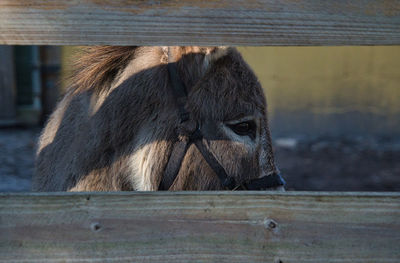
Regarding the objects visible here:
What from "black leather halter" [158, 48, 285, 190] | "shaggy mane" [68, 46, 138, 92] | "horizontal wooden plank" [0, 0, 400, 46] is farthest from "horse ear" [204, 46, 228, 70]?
"horizontal wooden plank" [0, 0, 400, 46]

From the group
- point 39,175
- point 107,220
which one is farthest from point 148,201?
point 39,175

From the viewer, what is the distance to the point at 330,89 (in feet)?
28.1

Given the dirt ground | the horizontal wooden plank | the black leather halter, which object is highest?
the horizontal wooden plank

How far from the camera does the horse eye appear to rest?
2.27 metres

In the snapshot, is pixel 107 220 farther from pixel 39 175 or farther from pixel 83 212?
pixel 39 175

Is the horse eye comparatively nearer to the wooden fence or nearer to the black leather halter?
the black leather halter

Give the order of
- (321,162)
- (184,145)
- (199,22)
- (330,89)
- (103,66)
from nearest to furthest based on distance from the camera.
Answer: (199,22) → (184,145) → (103,66) → (321,162) → (330,89)

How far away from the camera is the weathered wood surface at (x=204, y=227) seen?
1373 mm

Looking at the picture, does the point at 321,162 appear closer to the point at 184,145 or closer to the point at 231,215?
the point at 184,145

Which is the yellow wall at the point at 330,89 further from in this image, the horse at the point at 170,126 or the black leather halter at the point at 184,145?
the black leather halter at the point at 184,145

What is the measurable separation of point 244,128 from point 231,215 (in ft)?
3.11

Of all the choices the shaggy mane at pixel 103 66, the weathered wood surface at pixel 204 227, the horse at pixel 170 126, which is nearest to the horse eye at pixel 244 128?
the horse at pixel 170 126

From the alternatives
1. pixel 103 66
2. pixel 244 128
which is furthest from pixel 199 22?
pixel 103 66

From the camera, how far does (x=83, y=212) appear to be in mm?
1372
